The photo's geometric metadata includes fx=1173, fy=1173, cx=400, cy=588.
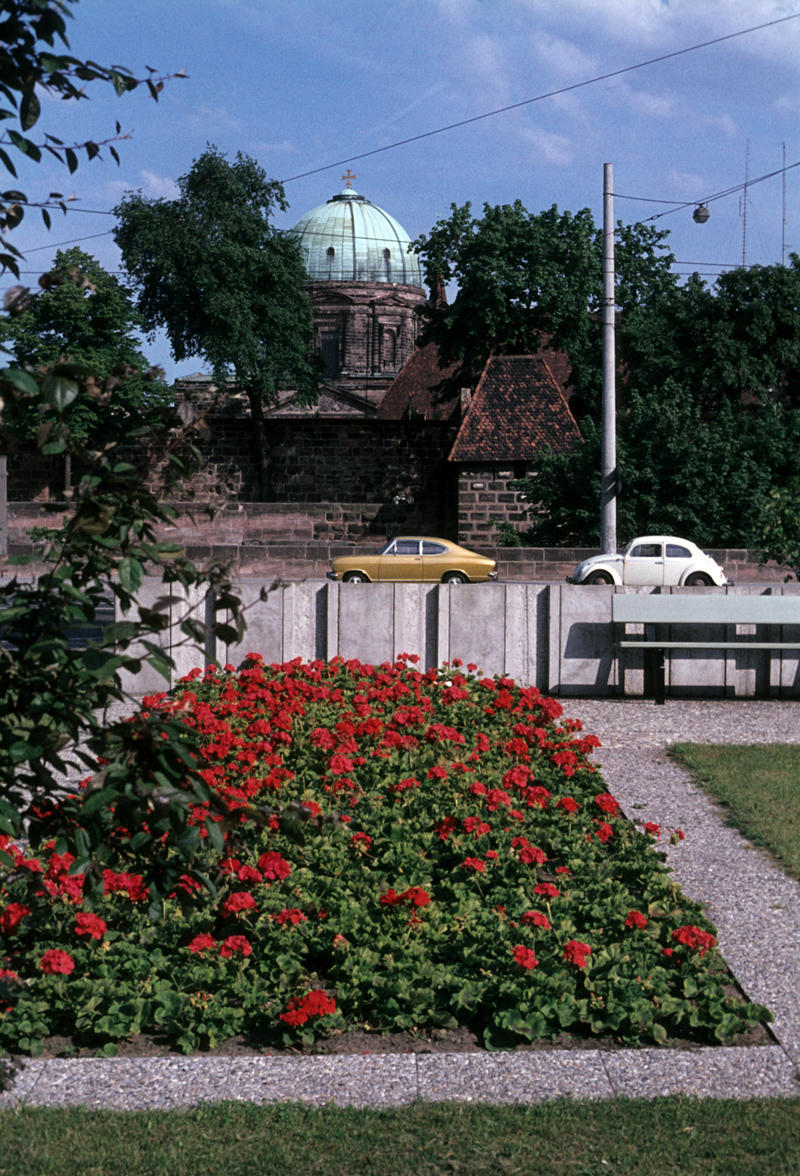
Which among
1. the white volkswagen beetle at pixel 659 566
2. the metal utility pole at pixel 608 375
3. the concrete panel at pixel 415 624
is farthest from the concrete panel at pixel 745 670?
the white volkswagen beetle at pixel 659 566

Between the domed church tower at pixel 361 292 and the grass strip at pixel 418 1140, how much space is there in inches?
2436

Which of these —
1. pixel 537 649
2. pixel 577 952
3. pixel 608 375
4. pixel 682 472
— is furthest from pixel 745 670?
pixel 682 472

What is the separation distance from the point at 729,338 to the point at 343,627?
100.0 feet

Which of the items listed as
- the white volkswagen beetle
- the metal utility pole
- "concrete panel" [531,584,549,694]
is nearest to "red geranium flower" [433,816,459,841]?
"concrete panel" [531,584,549,694]

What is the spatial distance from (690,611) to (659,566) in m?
14.6

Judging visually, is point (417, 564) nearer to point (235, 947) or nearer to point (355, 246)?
point (235, 947)

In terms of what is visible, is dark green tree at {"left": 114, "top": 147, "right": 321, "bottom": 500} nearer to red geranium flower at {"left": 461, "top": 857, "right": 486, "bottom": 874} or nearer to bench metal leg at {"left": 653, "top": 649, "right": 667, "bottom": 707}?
bench metal leg at {"left": 653, "top": 649, "right": 667, "bottom": 707}

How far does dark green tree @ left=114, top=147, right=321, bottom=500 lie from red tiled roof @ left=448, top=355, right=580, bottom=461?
9.71 m

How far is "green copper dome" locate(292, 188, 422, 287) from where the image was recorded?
72.1 meters

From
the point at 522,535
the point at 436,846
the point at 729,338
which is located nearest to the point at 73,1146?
the point at 436,846

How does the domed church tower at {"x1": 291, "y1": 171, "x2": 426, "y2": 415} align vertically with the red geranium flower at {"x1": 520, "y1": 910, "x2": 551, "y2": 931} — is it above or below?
above

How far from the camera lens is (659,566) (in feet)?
82.9

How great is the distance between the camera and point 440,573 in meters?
28.4

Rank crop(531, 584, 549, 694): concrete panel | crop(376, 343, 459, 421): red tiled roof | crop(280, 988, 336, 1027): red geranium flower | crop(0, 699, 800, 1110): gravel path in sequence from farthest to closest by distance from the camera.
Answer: crop(376, 343, 459, 421): red tiled roof
crop(531, 584, 549, 694): concrete panel
crop(280, 988, 336, 1027): red geranium flower
crop(0, 699, 800, 1110): gravel path
